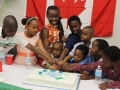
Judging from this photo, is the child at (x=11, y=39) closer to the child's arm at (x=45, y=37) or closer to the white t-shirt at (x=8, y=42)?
the white t-shirt at (x=8, y=42)

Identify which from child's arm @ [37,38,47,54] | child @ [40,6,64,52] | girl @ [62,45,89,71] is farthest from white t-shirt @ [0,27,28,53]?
girl @ [62,45,89,71]

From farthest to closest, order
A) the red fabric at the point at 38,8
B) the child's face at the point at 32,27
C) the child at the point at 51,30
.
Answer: the red fabric at the point at 38,8 < the child at the point at 51,30 < the child's face at the point at 32,27

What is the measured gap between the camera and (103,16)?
11.0ft

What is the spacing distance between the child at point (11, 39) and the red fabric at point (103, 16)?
56.0 inches

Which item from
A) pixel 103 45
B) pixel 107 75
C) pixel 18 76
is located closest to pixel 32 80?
pixel 18 76

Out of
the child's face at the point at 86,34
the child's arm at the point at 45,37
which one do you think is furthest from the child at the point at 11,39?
the child's face at the point at 86,34

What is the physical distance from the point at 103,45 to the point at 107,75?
1.28ft

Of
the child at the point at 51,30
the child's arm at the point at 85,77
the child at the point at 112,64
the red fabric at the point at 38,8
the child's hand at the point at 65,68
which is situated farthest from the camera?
the red fabric at the point at 38,8

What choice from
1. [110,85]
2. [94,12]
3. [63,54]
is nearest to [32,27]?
[63,54]

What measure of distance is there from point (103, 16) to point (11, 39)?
64.9 inches

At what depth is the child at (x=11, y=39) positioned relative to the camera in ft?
7.43

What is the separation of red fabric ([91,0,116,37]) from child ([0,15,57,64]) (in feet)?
4.67

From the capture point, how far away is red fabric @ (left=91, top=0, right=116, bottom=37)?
10.8 feet

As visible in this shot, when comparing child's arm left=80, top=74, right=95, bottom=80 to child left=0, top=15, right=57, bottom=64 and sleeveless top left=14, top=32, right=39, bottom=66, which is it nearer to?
child left=0, top=15, right=57, bottom=64
